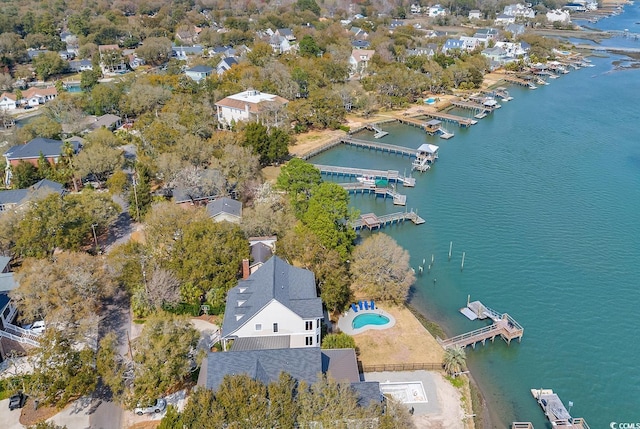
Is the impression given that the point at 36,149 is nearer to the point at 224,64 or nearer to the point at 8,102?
the point at 8,102

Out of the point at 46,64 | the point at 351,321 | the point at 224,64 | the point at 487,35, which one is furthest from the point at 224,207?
the point at 487,35

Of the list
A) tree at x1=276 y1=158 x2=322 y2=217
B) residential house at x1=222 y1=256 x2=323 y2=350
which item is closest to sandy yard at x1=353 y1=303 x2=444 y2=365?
residential house at x1=222 y1=256 x2=323 y2=350

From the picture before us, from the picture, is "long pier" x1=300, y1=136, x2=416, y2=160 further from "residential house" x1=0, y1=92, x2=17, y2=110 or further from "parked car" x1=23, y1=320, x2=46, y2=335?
"residential house" x1=0, y1=92, x2=17, y2=110

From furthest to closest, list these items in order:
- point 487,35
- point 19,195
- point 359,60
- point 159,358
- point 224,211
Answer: point 487,35
point 359,60
point 19,195
point 224,211
point 159,358

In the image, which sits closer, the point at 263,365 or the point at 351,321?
the point at 263,365

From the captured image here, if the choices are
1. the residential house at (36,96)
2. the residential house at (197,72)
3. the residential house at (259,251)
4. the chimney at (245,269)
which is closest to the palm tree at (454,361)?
the residential house at (259,251)

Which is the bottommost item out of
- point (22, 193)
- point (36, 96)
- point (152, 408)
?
point (152, 408)

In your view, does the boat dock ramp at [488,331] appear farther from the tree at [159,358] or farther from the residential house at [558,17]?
the residential house at [558,17]

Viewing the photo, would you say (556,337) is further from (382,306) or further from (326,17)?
(326,17)
